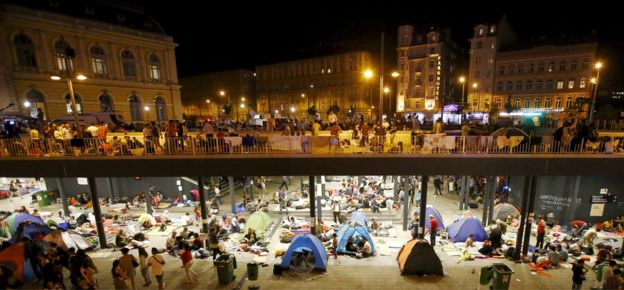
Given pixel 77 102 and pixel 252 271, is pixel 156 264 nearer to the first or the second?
pixel 252 271

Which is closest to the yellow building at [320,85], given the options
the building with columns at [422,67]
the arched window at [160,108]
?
the building with columns at [422,67]

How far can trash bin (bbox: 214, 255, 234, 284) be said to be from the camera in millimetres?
11917

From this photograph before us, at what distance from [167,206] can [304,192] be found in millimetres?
10617

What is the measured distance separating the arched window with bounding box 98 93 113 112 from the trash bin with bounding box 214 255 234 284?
35.5 metres

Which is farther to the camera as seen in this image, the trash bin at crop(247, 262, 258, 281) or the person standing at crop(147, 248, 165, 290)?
the trash bin at crop(247, 262, 258, 281)

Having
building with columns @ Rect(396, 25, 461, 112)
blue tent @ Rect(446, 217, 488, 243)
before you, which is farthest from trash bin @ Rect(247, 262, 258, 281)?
building with columns @ Rect(396, 25, 461, 112)

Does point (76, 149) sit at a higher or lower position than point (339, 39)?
lower

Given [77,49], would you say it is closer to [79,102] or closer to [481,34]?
[79,102]

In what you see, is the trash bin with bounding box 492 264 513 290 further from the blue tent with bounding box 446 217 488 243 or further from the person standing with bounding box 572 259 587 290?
the blue tent with bounding box 446 217 488 243

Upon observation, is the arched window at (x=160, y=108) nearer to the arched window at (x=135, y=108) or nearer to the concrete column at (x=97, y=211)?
the arched window at (x=135, y=108)

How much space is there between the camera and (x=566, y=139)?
485 inches

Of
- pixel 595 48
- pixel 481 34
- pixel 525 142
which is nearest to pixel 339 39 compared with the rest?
pixel 481 34

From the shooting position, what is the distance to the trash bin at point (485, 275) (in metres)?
11.5

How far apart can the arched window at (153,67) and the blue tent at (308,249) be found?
39.4 meters
